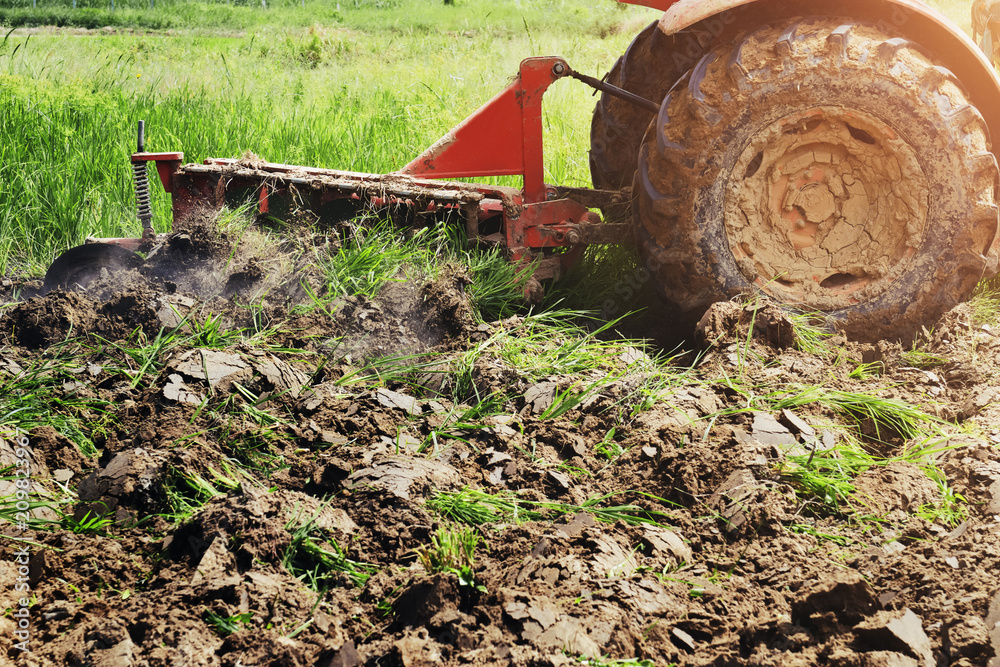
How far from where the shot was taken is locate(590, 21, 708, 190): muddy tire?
3.96 metres

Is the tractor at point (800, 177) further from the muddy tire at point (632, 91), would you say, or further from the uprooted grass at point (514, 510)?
the uprooted grass at point (514, 510)

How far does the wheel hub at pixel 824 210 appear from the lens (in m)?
3.08

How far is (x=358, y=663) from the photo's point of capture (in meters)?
1.60

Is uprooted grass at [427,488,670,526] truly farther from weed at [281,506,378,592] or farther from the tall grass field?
the tall grass field

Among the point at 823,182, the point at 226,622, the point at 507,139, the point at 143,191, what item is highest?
the point at 507,139

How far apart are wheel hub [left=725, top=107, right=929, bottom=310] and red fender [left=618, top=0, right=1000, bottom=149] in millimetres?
446

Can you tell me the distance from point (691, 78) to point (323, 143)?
10.8 feet

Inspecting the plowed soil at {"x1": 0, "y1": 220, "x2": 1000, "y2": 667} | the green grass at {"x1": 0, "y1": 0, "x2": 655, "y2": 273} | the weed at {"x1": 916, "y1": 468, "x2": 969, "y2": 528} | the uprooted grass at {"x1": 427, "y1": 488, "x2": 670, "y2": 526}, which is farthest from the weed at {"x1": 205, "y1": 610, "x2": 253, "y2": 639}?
the green grass at {"x1": 0, "y1": 0, "x2": 655, "y2": 273}

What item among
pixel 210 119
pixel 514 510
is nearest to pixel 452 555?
pixel 514 510

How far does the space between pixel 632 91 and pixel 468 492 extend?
2756 millimetres

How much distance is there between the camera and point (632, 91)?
409 centimetres

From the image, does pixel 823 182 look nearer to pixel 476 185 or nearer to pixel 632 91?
pixel 632 91

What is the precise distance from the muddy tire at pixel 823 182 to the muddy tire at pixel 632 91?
96 centimetres

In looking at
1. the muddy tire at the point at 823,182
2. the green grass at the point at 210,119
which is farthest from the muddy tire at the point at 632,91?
the green grass at the point at 210,119
